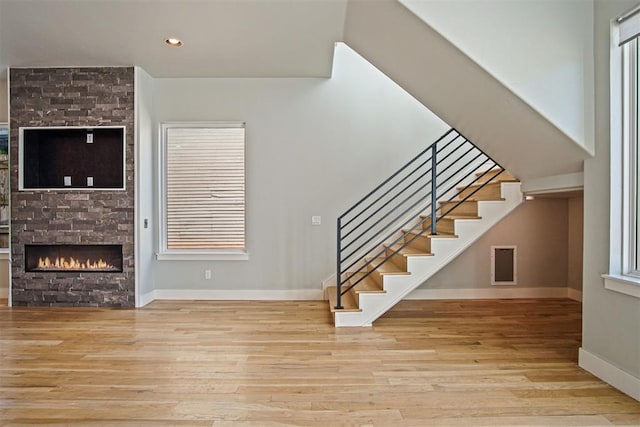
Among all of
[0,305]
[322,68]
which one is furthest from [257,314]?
[0,305]

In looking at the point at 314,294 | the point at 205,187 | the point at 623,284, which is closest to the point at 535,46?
the point at 623,284

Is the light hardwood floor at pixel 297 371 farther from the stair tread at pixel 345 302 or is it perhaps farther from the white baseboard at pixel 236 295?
the white baseboard at pixel 236 295

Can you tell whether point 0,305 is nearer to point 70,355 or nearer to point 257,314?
point 70,355

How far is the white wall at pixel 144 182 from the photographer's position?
14.6ft

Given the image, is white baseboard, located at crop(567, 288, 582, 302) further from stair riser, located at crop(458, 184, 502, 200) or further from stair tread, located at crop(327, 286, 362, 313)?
stair tread, located at crop(327, 286, 362, 313)

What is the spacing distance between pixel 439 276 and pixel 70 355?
13.4ft

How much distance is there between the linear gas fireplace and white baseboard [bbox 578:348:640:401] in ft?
15.6

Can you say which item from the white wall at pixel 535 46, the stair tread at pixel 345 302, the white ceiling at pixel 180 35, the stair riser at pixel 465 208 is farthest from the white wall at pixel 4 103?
the stair riser at pixel 465 208

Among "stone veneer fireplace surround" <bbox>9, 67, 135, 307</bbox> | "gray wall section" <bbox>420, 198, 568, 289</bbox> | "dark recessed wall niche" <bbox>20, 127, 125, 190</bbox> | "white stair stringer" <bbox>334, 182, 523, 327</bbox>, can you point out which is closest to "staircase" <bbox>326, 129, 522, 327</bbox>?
"white stair stringer" <bbox>334, 182, 523, 327</bbox>

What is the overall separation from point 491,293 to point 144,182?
466 cm

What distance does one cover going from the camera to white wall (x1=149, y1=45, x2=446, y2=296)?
4.80 m

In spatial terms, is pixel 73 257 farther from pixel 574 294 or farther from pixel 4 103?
pixel 574 294

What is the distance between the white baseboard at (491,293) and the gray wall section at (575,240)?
198mm

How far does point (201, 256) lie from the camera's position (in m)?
4.81
